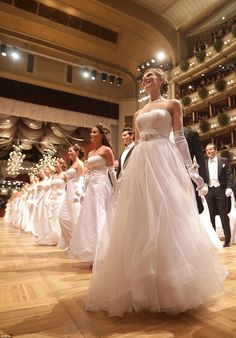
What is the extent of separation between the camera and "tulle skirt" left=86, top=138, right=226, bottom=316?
141cm

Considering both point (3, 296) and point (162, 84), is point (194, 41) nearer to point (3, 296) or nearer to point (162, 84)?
point (162, 84)

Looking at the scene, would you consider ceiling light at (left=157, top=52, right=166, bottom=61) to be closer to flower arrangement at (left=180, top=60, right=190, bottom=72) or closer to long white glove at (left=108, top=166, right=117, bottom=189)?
flower arrangement at (left=180, top=60, right=190, bottom=72)

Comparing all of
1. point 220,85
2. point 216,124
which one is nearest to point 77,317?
point 216,124

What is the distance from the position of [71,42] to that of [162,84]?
12.4m

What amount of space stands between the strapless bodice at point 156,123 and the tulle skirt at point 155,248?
61 mm

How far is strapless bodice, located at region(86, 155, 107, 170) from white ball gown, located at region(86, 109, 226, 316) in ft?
3.78

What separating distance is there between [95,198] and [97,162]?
0.37 m

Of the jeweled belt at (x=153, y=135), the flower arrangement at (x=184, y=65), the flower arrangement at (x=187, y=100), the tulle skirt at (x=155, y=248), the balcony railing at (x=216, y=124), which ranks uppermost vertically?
the flower arrangement at (x=184, y=65)

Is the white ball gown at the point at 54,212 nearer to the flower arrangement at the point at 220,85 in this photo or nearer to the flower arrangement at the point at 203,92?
the flower arrangement at the point at 220,85

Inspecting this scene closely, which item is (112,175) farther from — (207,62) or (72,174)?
(207,62)

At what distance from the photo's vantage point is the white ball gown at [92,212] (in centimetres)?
274

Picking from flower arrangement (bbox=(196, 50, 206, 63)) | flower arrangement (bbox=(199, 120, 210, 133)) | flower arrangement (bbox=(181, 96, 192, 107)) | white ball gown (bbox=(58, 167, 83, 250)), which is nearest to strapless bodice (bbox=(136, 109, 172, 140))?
white ball gown (bbox=(58, 167, 83, 250))

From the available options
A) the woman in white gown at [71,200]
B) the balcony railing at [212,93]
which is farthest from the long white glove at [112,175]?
the balcony railing at [212,93]

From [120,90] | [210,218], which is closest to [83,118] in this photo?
[120,90]
